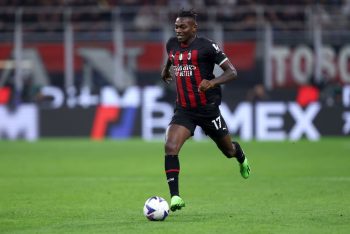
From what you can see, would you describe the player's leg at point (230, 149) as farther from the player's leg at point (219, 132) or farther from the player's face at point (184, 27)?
the player's face at point (184, 27)

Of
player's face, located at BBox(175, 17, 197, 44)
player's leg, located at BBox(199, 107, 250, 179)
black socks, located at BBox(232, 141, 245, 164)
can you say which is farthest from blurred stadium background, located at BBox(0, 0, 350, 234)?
player's face, located at BBox(175, 17, 197, 44)

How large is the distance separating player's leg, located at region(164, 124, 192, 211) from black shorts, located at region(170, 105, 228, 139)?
112 millimetres

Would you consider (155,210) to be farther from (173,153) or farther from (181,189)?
(181,189)

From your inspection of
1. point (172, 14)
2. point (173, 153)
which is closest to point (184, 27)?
point (173, 153)

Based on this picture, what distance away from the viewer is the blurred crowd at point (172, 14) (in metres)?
25.2

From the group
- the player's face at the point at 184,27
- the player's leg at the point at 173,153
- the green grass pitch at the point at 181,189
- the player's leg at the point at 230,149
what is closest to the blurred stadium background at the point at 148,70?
the green grass pitch at the point at 181,189

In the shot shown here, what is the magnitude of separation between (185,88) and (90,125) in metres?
14.7

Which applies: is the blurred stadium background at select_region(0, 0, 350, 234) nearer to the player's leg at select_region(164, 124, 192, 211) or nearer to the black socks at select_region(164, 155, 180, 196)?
the player's leg at select_region(164, 124, 192, 211)

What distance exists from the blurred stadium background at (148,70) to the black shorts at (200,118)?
13.8 metres

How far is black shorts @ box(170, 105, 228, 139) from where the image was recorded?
9.98 meters

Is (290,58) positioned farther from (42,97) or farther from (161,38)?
(42,97)

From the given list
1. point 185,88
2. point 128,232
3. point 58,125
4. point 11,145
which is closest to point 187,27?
point 185,88

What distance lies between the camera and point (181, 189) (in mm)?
12539

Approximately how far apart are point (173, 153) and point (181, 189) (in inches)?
118
